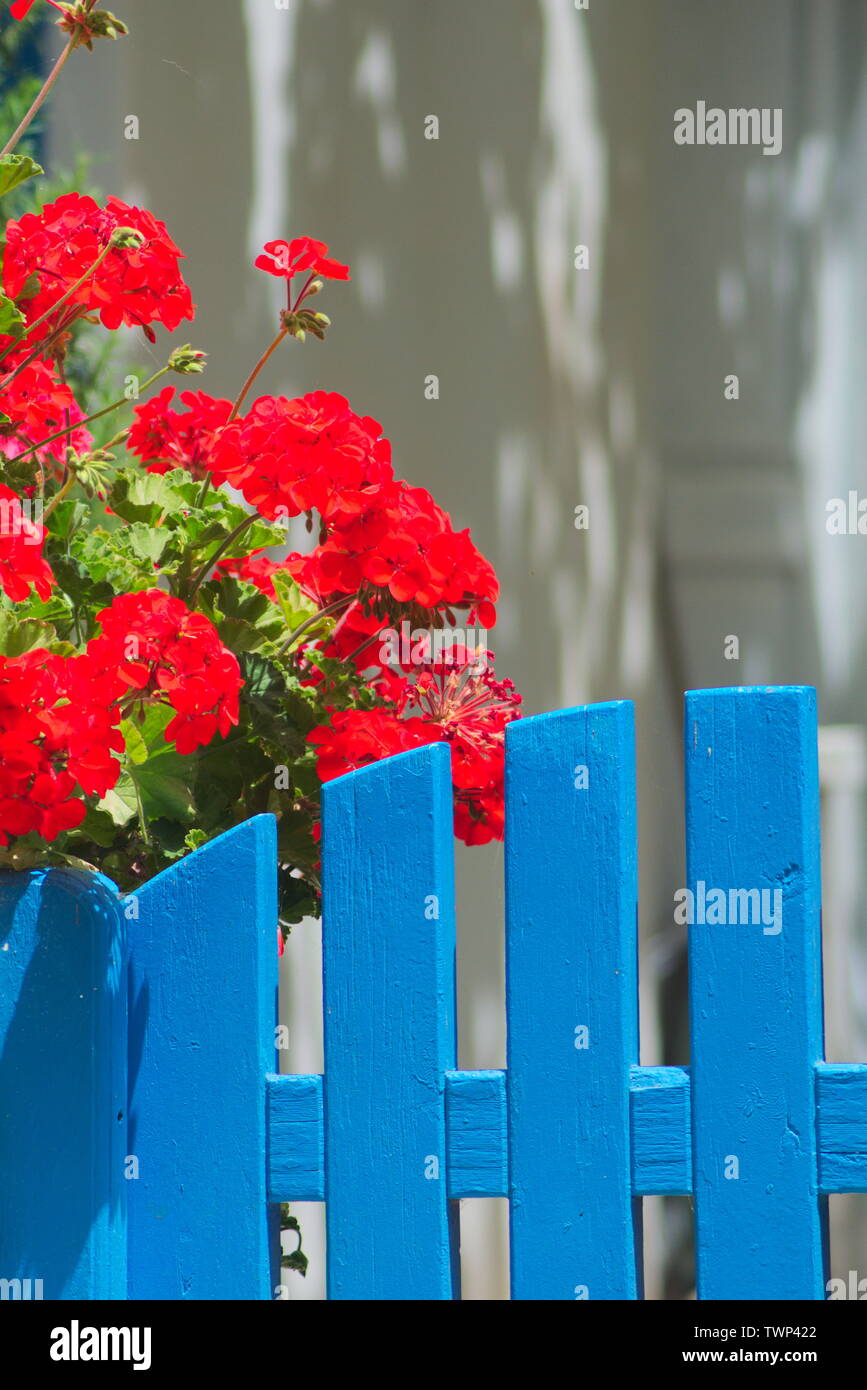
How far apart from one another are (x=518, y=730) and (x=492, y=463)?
1.74 m

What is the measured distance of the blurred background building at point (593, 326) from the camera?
2.54 metres

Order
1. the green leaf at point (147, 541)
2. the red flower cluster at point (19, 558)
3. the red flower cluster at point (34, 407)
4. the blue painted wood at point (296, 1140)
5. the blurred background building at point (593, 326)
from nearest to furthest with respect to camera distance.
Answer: the red flower cluster at point (19, 558)
the blue painted wood at point (296, 1140)
the red flower cluster at point (34, 407)
the green leaf at point (147, 541)
the blurred background building at point (593, 326)

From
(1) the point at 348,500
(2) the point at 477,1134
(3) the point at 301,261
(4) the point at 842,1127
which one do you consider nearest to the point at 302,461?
(1) the point at 348,500

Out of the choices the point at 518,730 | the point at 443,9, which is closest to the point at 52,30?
the point at 443,9

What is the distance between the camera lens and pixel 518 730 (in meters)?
1.19

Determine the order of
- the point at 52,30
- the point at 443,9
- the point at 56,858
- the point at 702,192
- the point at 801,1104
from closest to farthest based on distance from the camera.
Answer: the point at 801,1104 → the point at 56,858 → the point at 52,30 → the point at 443,9 → the point at 702,192

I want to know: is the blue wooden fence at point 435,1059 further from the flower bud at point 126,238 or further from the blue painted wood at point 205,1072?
the flower bud at point 126,238

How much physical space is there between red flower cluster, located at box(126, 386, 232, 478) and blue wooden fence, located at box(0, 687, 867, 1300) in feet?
1.95

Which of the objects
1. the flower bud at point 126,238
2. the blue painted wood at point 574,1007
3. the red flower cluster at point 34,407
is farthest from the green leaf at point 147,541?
the blue painted wood at point 574,1007

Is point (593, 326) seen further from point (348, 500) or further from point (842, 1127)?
point (842, 1127)

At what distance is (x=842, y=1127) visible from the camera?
115cm

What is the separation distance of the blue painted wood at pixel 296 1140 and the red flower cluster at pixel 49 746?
300mm

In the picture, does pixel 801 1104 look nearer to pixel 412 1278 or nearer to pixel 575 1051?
pixel 575 1051

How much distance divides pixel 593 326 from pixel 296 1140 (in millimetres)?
2353
